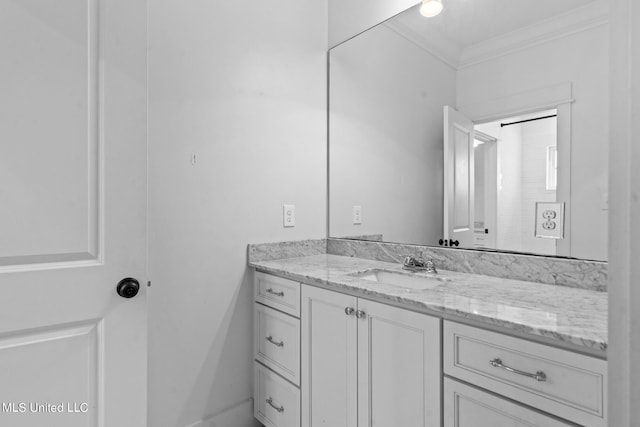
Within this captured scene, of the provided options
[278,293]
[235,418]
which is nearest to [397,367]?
[278,293]

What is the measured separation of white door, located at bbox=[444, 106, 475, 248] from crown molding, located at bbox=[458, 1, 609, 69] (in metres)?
0.26

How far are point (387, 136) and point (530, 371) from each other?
1.40 meters

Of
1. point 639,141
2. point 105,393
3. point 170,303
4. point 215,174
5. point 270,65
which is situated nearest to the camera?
point 639,141

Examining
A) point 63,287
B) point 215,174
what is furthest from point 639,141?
point 215,174

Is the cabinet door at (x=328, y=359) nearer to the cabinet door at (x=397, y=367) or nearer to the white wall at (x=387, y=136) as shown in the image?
the cabinet door at (x=397, y=367)

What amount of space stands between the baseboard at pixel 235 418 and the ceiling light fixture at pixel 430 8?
219 cm

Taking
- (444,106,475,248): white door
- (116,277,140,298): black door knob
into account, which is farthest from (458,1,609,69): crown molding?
(116,277,140,298): black door knob

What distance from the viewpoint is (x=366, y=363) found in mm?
1266

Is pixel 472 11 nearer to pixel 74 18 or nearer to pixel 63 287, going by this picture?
pixel 74 18

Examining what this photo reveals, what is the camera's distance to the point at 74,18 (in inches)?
43.6

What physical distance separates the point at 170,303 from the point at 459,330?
1.22 m

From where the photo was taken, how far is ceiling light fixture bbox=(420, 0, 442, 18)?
5.72 feet

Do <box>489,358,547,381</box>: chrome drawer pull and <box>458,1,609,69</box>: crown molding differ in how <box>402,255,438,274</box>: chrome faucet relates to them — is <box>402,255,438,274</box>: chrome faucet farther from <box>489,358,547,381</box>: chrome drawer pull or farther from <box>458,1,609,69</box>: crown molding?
<box>458,1,609,69</box>: crown molding

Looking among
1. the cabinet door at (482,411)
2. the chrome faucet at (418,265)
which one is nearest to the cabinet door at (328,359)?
the cabinet door at (482,411)
